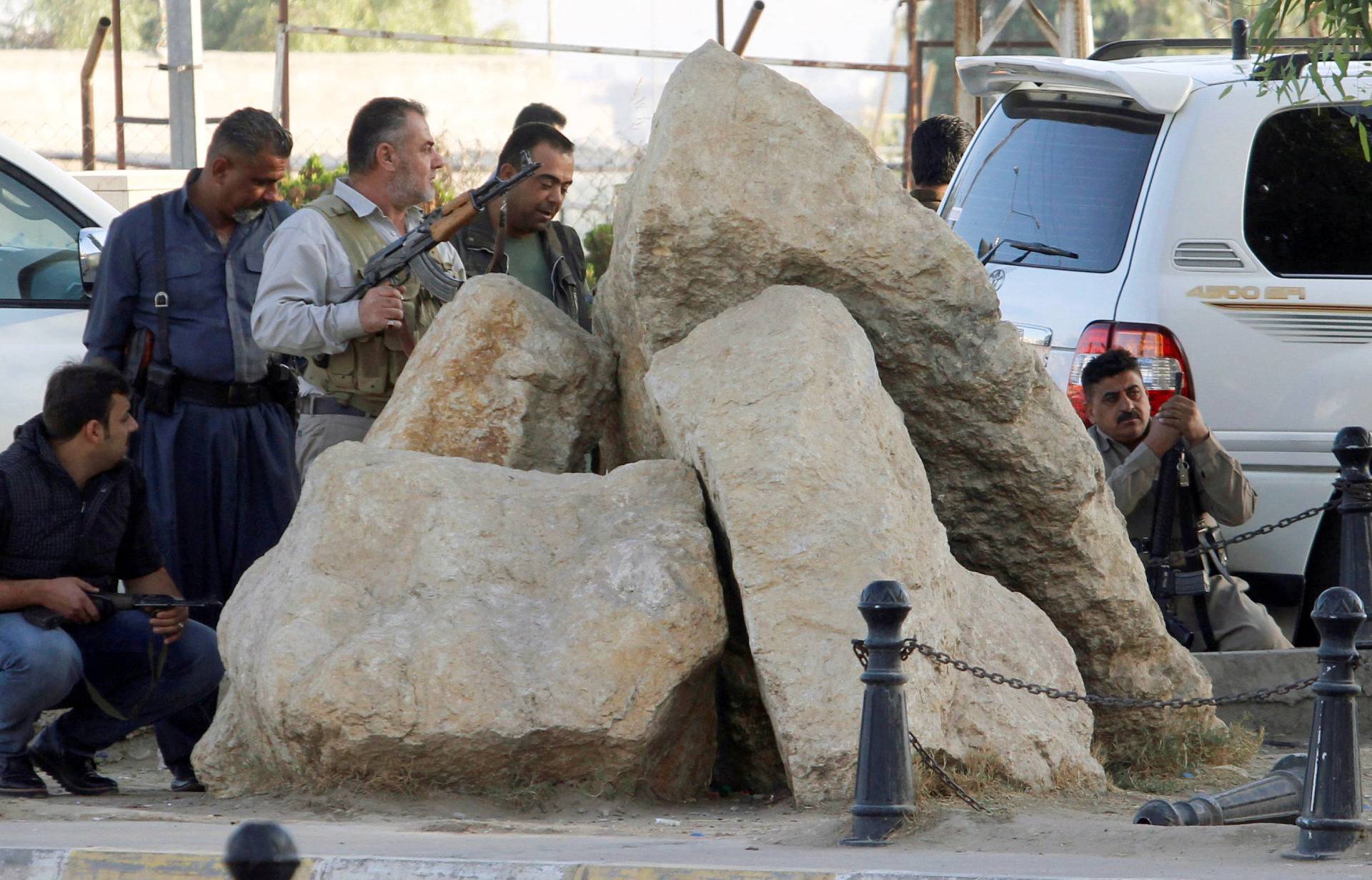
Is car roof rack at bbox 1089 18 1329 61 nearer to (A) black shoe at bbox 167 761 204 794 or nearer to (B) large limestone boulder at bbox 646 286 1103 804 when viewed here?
(B) large limestone boulder at bbox 646 286 1103 804

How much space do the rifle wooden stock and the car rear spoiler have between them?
2.29 metres

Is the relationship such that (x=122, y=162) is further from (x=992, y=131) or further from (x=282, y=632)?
(x=282, y=632)

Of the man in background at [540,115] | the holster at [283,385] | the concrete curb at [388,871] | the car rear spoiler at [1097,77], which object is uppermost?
the car rear spoiler at [1097,77]

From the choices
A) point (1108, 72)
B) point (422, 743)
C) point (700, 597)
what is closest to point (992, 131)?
point (1108, 72)

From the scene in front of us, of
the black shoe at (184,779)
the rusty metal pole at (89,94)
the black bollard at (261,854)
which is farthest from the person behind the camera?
the rusty metal pole at (89,94)

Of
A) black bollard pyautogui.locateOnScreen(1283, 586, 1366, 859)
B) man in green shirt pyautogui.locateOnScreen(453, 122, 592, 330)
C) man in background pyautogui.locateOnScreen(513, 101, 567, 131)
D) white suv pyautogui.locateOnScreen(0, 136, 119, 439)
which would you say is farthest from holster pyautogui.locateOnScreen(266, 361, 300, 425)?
black bollard pyautogui.locateOnScreen(1283, 586, 1366, 859)

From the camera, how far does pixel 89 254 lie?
6004 millimetres

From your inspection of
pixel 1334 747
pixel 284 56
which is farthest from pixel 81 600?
pixel 284 56

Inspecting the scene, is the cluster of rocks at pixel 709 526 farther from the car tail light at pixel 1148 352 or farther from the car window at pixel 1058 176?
the car window at pixel 1058 176

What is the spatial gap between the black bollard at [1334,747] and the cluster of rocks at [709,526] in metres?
0.91

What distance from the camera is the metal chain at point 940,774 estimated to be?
169 inches

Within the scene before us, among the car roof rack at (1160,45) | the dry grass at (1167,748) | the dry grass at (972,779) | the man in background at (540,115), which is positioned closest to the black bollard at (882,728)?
the dry grass at (972,779)

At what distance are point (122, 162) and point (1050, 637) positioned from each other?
9358mm

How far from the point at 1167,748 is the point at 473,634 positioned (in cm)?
235
